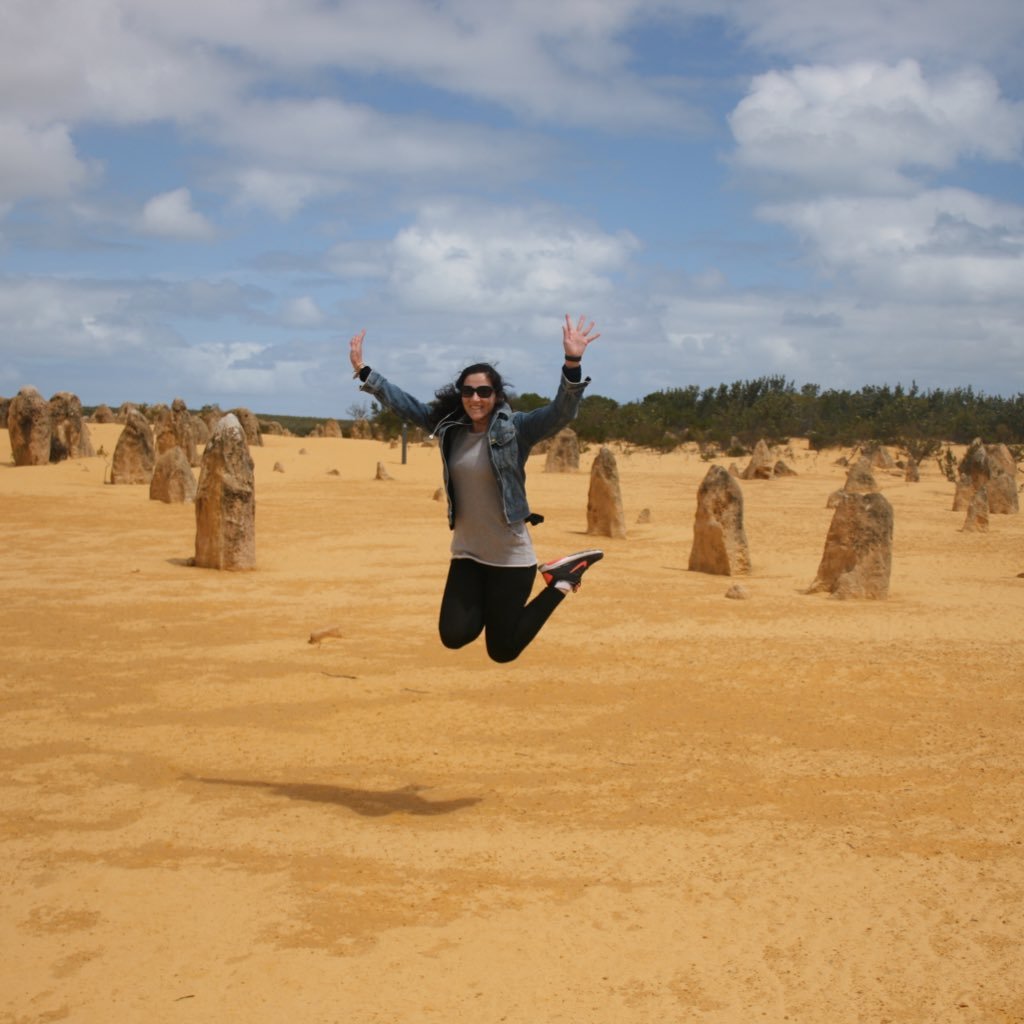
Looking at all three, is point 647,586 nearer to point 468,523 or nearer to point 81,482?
point 468,523

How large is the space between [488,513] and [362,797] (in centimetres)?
158

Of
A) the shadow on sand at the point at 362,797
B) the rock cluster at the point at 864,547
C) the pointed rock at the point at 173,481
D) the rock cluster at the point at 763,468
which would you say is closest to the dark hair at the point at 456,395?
the shadow on sand at the point at 362,797

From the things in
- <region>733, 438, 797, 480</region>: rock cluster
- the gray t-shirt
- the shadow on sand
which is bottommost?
the shadow on sand

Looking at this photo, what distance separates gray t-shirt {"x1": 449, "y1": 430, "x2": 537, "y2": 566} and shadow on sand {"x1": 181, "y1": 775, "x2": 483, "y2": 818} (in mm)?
1221

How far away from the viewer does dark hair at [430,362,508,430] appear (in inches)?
230

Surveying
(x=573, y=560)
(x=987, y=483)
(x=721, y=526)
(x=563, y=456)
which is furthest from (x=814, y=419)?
(x=573, y=560)

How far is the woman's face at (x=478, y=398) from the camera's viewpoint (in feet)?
18.9

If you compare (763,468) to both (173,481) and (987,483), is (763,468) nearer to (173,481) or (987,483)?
(987,483)

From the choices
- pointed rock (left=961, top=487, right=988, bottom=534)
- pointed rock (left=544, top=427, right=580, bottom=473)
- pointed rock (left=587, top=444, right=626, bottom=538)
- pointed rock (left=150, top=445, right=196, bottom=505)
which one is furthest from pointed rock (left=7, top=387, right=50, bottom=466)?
pointed rock (left=961, top=487, right=988, bottom=534)

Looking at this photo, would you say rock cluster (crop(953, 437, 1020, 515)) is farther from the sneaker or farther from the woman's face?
the woman's face

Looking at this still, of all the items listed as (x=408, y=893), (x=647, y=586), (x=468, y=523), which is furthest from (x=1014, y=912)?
(x=647, y=586)

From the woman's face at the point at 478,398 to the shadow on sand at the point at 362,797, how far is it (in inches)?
74.0

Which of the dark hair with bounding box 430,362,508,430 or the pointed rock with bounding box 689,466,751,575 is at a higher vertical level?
the dark hair with bounding box 430,362,508,430

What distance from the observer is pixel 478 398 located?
5766 millimetres
